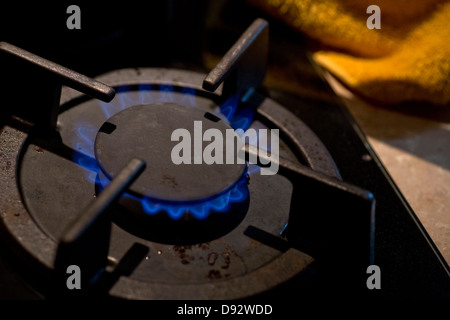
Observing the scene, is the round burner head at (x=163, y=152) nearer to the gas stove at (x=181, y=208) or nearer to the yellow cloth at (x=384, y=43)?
the gas stove at (x=181, y=208)

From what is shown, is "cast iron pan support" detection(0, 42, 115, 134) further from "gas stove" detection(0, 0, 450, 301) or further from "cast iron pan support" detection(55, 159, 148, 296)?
"cast iron pan support" detection(55, 159, 148, 296)

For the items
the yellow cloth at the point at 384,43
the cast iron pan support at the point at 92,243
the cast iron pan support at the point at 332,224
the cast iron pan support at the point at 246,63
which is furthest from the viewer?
the yellow cloth at the point at 384,43

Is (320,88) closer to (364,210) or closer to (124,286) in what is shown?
(364,210)

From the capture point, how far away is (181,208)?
0.75 m

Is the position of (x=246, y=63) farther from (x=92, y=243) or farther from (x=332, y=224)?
(x=92, y=243)

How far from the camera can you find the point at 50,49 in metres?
1.05

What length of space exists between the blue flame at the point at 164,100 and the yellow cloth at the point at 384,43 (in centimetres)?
36

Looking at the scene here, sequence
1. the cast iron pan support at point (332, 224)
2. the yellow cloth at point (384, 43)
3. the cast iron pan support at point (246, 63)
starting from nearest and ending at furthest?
the cast iron pan support at point (332, 224) < the cast iron pan support at point (246, 63) < the yellow cloth at point (384, 43)

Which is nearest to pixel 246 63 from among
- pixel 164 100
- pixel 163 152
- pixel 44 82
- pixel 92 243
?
pixel 164 100

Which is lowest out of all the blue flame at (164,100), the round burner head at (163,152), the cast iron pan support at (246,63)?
the blue flame at (164,100)

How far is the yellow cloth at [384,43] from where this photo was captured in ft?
3.69

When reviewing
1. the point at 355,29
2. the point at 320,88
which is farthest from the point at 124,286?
the point at 355,29

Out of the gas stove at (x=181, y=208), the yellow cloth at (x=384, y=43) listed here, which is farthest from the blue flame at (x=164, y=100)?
Answer: the yellow cloth at (x=384, y=43)

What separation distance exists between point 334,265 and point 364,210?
0.12 m
